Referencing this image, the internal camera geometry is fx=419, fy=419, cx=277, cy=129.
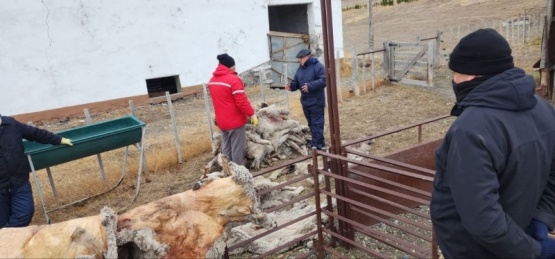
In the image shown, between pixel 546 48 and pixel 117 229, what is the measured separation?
936cm

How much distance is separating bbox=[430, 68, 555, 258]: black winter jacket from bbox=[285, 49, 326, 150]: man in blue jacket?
4.87 metres

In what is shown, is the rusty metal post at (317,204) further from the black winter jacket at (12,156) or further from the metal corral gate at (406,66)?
the metal corral gate at (406,66)

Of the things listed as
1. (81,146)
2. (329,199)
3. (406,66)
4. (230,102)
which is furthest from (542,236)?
(406,66)

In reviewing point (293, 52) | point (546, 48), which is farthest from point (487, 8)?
point (546, 48)

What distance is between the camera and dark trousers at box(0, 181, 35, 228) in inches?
175

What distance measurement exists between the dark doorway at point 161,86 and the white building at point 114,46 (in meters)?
0.04

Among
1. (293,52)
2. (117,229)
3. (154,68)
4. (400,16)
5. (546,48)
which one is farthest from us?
(400,16)

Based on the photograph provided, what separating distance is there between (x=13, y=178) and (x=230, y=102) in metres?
2.79

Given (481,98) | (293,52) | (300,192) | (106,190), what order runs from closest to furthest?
1. (481,98)
2. (300,192)
3. (106,190)
4. (293,52)

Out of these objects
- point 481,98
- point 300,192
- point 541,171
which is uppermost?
point 481,98

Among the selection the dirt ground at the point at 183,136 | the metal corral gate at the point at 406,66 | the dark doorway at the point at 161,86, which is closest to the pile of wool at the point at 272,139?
the dirt ground at the point at 183,136

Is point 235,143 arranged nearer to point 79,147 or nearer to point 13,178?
point 79,147

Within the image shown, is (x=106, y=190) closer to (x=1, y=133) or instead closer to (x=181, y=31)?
(x=1, y=133)

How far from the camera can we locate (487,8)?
109 ft
